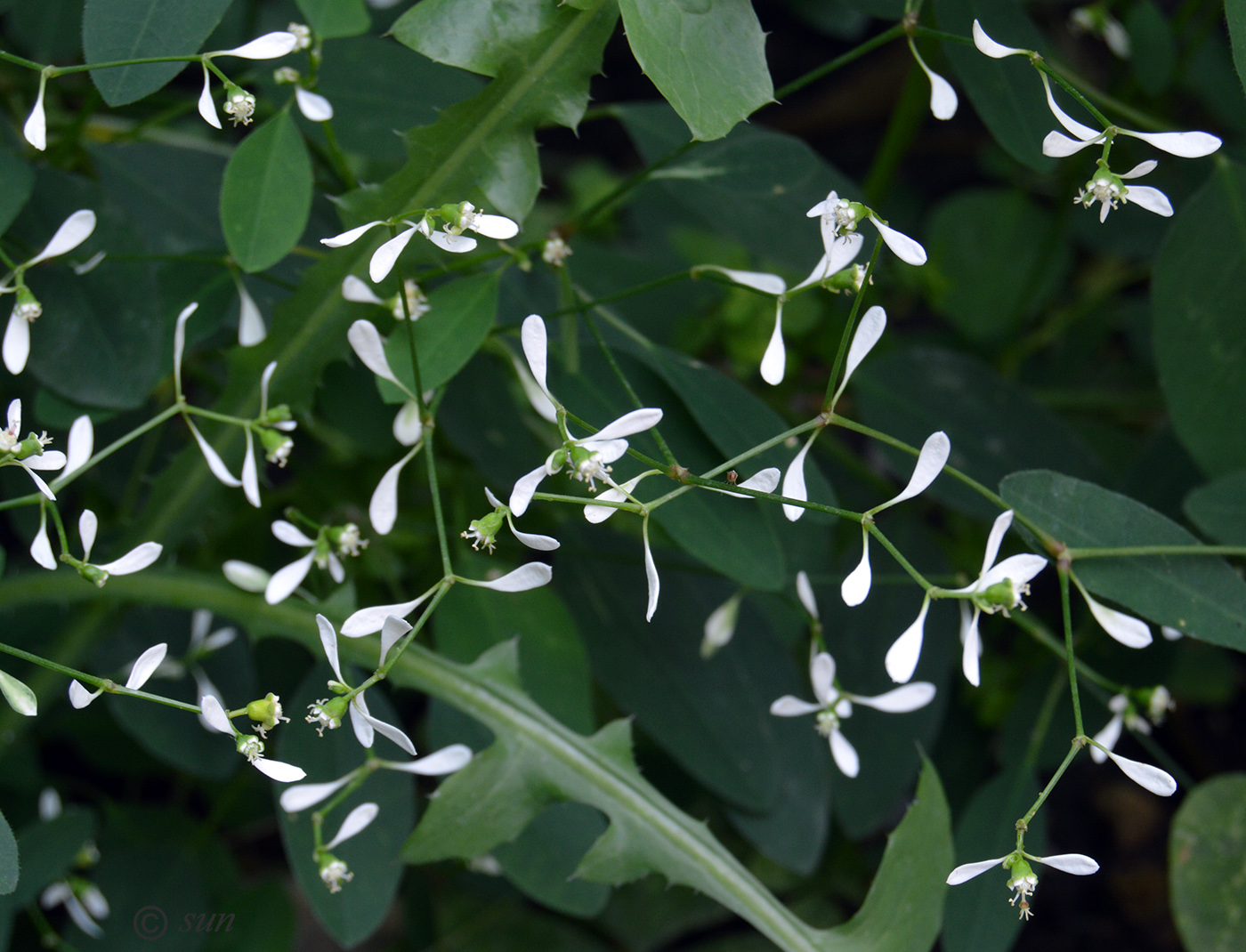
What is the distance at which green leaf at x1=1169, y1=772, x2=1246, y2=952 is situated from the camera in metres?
0.65

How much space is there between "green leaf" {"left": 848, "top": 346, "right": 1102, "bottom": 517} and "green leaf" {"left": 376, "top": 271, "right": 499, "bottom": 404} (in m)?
0.34

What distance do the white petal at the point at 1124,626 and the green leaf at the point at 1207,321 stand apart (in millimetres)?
209

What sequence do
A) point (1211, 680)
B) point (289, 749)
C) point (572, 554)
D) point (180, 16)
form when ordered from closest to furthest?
1. point (180, 16)
2. point (289, 749)
3. point (572, 554)
4. point (1211, 680)

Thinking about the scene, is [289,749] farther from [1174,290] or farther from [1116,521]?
[1174,290]

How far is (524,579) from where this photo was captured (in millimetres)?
427

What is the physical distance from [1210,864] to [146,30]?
77 centimetres

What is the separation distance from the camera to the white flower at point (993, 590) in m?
0.39

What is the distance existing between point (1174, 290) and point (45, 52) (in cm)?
82

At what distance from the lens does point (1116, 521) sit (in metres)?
0.49

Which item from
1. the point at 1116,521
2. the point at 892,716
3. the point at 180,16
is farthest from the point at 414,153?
the point at 892,716

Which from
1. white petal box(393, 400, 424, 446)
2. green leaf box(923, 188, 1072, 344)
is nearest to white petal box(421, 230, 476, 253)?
white petal box(393, 400, 424, 446)

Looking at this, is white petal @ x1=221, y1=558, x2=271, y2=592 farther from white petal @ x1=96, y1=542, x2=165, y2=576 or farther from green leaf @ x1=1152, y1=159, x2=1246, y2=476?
green leaf @ x1=1152, y1=159, x2=1246, y2=476

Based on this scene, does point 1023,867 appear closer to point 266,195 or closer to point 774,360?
point 774,360

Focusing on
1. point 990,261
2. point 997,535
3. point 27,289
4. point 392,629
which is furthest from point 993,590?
point 990,261
